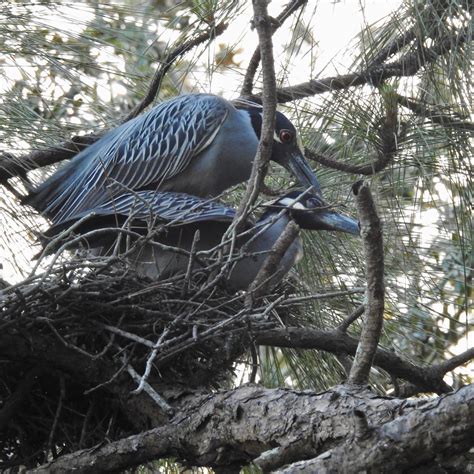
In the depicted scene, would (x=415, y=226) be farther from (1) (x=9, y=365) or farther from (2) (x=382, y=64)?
(1) (x=9, y=365)

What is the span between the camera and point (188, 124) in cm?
297

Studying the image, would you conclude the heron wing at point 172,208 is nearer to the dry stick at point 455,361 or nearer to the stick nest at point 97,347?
the stick nest at point 97,347

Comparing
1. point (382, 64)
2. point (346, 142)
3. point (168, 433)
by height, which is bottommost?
point (168, 433)

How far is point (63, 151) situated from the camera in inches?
110

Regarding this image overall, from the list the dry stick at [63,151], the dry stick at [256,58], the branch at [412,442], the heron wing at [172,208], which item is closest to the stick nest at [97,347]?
the heron wing at [172,208]

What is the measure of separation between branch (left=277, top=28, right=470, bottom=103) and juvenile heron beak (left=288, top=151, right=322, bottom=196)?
0.33 metres

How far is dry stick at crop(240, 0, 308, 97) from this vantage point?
7.84ft

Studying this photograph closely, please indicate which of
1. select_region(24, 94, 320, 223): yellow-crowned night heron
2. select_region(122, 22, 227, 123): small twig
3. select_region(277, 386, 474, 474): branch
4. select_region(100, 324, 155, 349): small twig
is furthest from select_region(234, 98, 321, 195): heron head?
select_region(277, 386, 474, 474): branch

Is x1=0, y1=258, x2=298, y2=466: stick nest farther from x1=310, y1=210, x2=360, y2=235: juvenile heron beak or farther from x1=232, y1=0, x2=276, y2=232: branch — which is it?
x1=310, y1=210, x2=360, y2=235: juvenile heron beak

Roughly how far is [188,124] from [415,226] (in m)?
0.70

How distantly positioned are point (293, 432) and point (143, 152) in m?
1.51

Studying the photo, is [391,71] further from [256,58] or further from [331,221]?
[331,221]

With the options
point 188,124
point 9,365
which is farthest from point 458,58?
point 9,365

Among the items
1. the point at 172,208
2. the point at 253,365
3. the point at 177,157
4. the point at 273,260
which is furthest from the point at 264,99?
the point at 177,157
